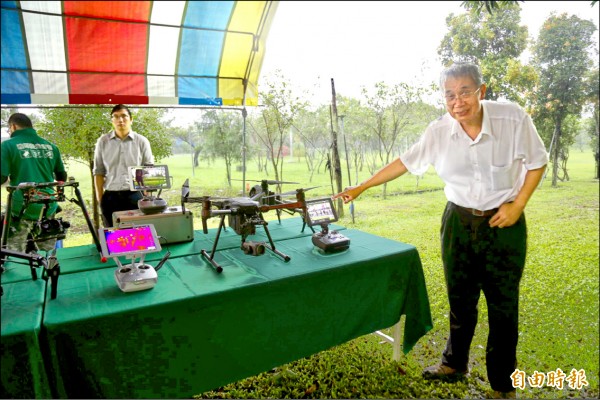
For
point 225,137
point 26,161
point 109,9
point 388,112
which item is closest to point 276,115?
point 225,137

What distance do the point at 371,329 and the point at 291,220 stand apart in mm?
1167

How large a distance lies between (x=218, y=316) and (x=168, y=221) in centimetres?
91

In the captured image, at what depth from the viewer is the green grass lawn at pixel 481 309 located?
2.03m

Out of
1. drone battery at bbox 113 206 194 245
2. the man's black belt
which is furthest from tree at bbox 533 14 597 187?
drone battery at bbox 113 206 194 245

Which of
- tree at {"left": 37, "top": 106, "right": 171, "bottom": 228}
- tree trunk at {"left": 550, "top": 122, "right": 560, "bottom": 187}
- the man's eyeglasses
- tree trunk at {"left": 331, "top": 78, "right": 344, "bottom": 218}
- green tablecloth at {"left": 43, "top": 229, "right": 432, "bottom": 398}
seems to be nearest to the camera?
green tablecloth at {"left": 43, "top": 229, "right": 432, "bottom": 398}

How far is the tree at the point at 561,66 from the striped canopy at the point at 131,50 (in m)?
2.97

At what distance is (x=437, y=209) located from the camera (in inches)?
211

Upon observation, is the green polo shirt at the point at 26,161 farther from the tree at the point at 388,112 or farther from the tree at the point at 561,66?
the tree at the point at 561,66

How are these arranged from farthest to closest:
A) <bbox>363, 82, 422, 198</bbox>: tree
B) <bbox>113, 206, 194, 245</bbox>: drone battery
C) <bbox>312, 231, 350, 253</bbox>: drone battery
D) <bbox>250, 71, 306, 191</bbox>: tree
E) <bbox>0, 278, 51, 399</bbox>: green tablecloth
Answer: <bbox>363, 82, 422, 198</bbox>: tree, <bbox>250, 71, 306, 191</bbox>: tree, <bbox>113, 206, 194, 245</bbox>: drone battery, <bbox>312, 231, 350, 253</bbox>: drone battery, <bbox>0, 278, 51, 399</bbox>: green tablecloth

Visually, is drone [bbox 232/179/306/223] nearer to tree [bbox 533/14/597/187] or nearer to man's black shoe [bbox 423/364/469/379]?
man's black shoe [bbox 423/364/469/379]

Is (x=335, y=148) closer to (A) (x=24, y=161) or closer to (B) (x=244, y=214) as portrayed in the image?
(B) (x=244, y=214)

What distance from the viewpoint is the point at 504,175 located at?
1.65 meters

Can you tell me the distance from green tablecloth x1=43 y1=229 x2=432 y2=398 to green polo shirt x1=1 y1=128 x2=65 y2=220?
4.89 feet

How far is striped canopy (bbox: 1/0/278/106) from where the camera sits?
267cm
